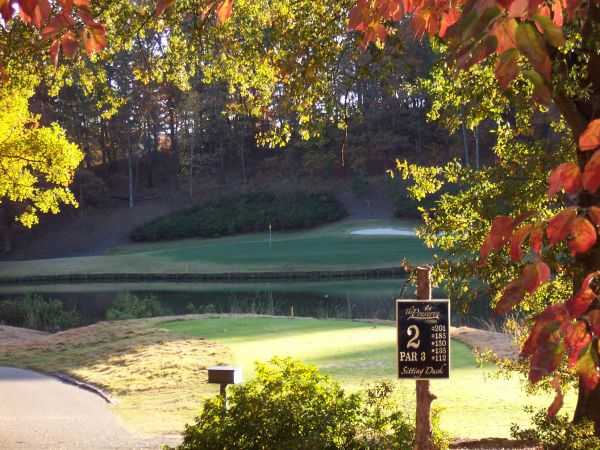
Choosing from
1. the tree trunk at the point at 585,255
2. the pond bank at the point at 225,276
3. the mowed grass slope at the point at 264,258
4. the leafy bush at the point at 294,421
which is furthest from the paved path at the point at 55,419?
the mowed grass slope at the point at 264,258

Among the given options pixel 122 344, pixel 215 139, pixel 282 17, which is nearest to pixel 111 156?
pixel 215 139

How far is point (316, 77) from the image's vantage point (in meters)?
9.05

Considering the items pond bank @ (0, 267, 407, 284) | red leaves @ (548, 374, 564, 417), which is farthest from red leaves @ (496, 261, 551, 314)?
pond bank @ (0, 267, 407, 284)

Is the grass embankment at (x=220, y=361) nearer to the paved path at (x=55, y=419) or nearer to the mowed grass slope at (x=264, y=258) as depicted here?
the paved path at (x=55, y=419)

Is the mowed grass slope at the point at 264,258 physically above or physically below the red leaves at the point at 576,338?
below

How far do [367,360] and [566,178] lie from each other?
13622 millimetres

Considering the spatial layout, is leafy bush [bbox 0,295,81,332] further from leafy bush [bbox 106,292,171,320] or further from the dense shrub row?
the dense shrub row

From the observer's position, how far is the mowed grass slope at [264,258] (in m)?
45.7

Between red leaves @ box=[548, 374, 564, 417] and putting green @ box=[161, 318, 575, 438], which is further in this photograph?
putting green @ box=[161, 318, 575, 438]

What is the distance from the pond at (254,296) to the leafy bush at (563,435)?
16.5 meters

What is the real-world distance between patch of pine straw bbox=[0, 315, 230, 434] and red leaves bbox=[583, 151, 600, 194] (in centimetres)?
940

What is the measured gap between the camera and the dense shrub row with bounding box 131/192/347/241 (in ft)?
200

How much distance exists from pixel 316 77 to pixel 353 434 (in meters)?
3.78

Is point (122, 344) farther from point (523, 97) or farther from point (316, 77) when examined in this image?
point (523, 97)
